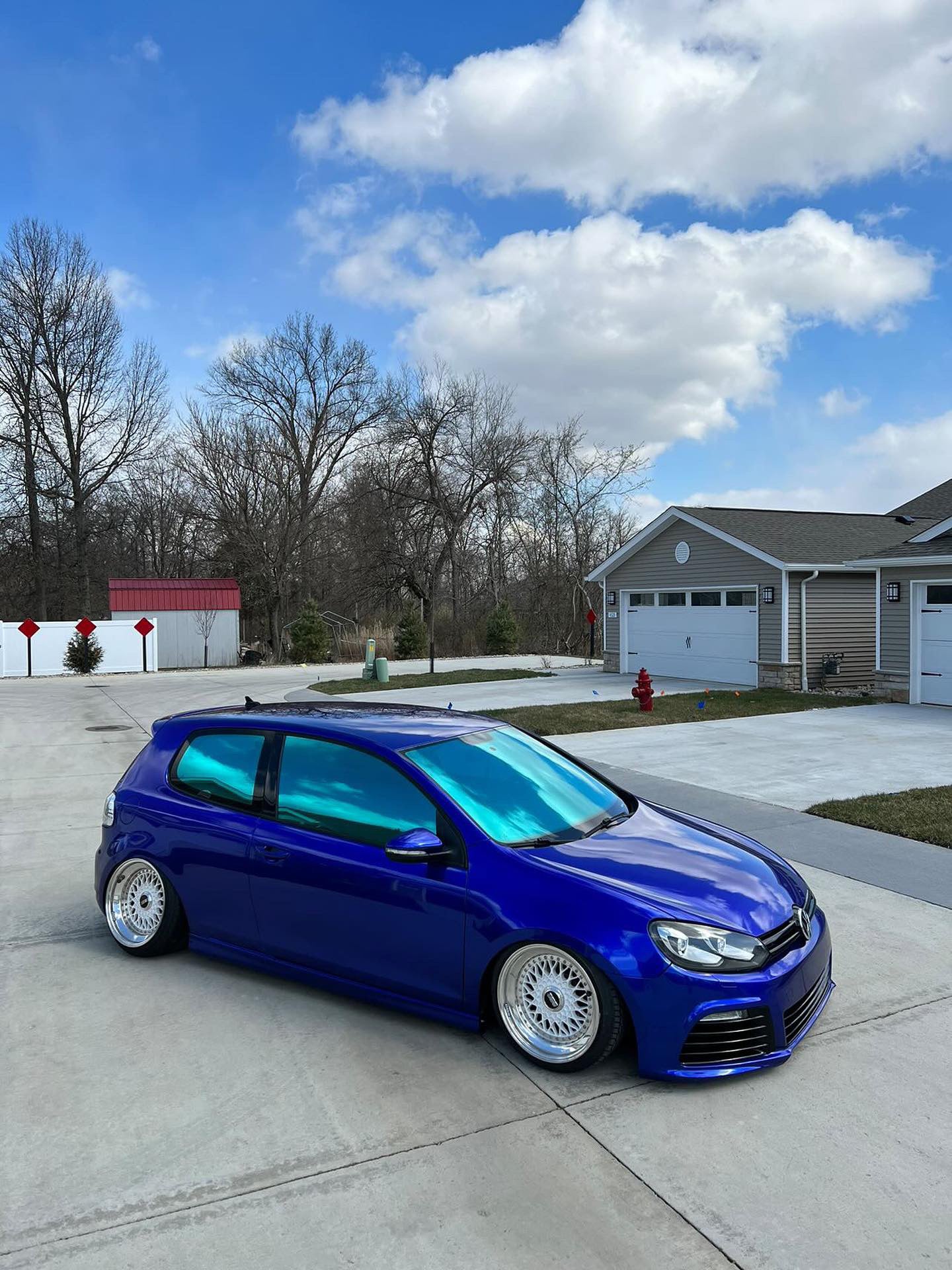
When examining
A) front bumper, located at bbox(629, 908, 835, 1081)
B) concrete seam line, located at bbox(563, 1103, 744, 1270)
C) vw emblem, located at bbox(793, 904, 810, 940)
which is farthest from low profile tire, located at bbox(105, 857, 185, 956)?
vw emblem, located at bbox(793, 904, 810, 940)

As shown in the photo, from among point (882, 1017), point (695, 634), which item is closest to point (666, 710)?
point (695, 634)

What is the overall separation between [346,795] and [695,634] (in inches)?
691

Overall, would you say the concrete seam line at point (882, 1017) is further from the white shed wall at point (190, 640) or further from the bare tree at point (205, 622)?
the bare tree at point (205, 622)

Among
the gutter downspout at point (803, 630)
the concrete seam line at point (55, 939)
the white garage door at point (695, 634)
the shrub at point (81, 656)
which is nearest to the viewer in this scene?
the concrete seam line at point (55, 939)

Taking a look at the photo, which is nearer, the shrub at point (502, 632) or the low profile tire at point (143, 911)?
the low profile tire at point (143, 911)

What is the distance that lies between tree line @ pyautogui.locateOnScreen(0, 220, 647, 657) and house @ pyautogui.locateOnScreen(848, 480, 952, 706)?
2016cm

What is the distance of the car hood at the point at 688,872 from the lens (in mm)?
3471

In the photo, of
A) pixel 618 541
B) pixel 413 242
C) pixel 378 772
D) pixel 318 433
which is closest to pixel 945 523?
pixel 413 242

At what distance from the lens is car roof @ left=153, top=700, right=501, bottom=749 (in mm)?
4246

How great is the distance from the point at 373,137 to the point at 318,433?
26439mm

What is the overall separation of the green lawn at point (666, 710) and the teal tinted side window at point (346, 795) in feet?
27.9

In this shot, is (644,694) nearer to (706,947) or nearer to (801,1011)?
(801,1011)

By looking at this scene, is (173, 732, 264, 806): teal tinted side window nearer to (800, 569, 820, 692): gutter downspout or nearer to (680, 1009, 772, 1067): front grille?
(680, 1009, 772, 1067): front grille

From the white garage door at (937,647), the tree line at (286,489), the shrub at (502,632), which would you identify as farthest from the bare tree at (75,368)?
the white garage door at (937,647)
